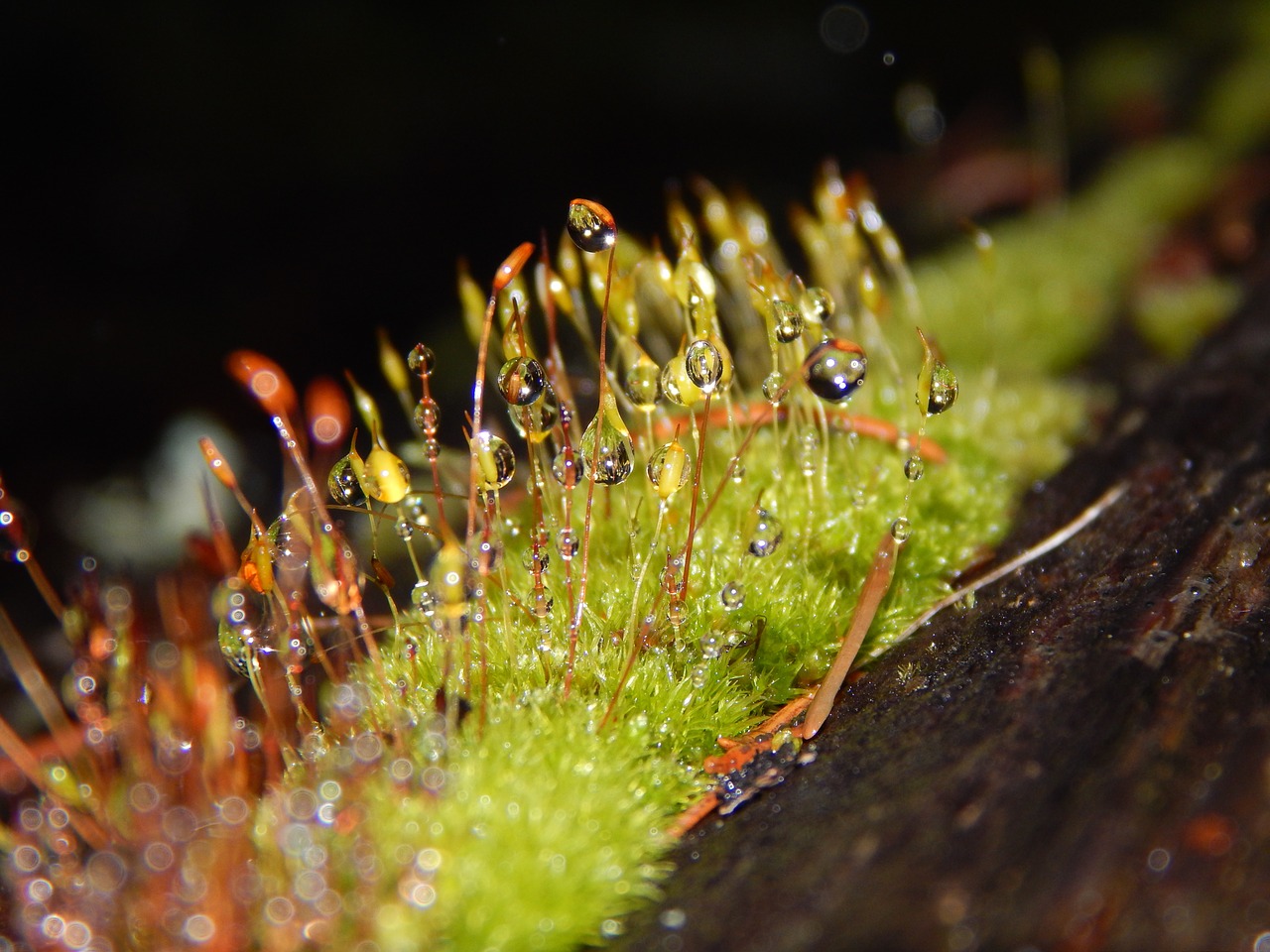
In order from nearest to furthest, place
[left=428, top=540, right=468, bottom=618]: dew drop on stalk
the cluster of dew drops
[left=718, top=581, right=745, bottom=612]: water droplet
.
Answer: [left=428, top=540, right=468, bottom=618]: dew drop on stalk, the cluster of dew drops, [left=718, top=581, right=745, bottom=612]: water droplet

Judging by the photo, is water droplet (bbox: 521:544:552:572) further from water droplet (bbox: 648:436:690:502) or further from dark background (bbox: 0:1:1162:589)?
dark background (bbox: 0:1:1162:589)

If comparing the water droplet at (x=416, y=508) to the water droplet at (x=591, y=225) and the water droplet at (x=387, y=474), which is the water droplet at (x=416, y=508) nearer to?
the water droplet at (x=387, y=474)

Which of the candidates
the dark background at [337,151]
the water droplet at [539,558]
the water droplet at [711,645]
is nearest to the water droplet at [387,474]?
the water droplet at [539,558]

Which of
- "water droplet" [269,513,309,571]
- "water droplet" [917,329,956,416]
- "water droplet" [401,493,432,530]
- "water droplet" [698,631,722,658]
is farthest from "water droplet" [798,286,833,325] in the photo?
"water droplet" [269,513,309,571]

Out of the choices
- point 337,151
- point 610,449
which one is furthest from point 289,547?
point 337,151

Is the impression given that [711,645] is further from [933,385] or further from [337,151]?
[337,151]

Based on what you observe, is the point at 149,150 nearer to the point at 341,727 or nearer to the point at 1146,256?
the point at 341,727
